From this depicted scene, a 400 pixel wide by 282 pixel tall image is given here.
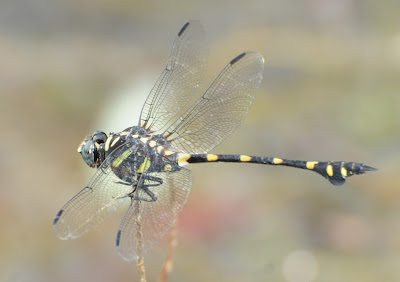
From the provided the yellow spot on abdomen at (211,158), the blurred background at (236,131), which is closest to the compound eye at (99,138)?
the yellow spot on abdomen at (211,158)

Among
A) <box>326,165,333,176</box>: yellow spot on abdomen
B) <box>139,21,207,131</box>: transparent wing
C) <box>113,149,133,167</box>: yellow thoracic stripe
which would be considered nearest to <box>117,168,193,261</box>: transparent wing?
<box>113,149,133,167</box>: yellow thoracic stripe

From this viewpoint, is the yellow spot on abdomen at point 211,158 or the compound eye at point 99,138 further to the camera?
the yellow spot on abdomen at point 211,158

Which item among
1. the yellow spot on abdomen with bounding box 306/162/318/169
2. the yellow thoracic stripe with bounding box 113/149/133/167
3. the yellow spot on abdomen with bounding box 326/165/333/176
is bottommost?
the yellow spot on abdomen with bounding box 326/165/333/176

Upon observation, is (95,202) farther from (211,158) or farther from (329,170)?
(329,170)

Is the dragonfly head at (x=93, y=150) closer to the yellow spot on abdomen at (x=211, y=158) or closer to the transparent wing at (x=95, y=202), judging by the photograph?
the transparent wing at (x=95, y=202)

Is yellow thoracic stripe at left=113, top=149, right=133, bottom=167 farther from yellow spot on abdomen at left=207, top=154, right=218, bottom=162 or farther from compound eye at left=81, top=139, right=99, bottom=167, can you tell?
yellow spot on abdomen at left=207, top=154, right=218, bottom=162

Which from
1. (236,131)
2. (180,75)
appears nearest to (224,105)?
(180,75)
